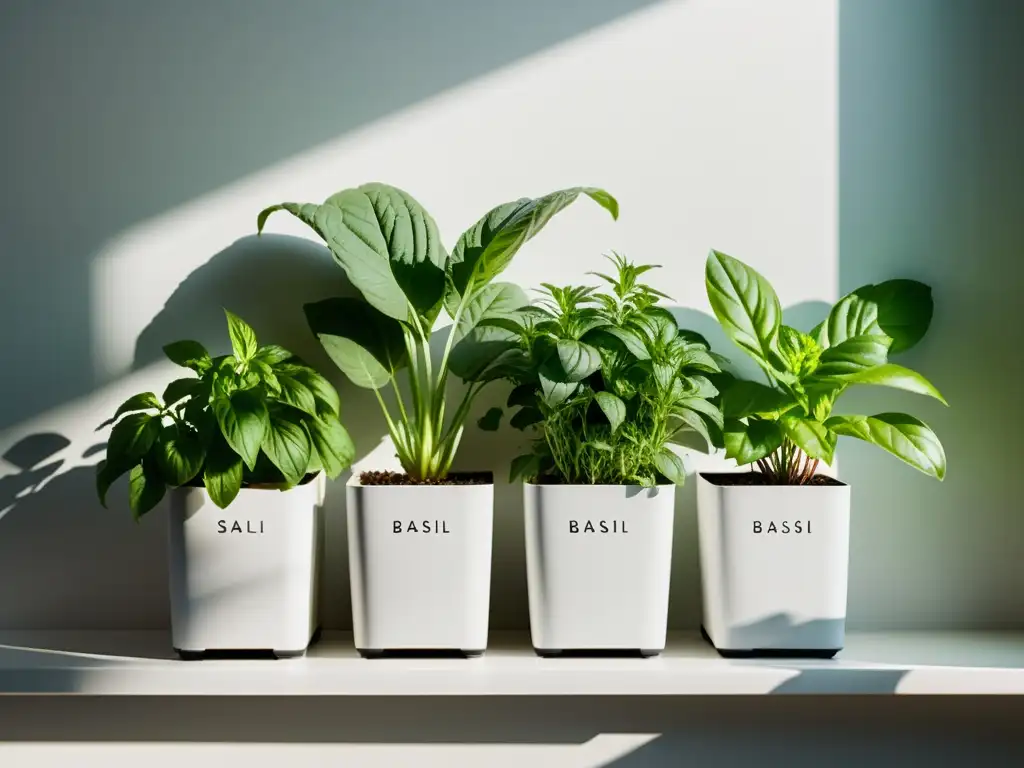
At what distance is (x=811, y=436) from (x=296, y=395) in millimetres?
602

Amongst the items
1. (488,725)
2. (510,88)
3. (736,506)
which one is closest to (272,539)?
(488,725)

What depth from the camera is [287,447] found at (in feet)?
3.51

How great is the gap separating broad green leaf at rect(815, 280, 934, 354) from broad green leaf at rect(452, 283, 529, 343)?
→ 1.29 feet

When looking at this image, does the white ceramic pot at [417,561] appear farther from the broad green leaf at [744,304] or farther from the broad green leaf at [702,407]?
the broad green leaf at [744,304]

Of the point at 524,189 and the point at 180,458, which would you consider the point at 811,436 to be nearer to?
the point at 524,189

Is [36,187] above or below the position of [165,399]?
above

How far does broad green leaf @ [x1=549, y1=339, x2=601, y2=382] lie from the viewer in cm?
102

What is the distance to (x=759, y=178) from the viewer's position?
1.30 m

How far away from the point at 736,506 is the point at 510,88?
65 cm

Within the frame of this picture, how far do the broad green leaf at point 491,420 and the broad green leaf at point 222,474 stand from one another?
31 centimetres

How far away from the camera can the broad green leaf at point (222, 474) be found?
3.45 ft

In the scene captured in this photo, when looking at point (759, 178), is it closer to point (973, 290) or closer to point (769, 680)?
point (973, 290)

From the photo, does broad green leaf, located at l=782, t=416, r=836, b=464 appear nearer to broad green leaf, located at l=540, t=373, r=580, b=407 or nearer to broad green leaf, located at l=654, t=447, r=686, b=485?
broad green leaf, located at l=654, t=447, r=686, b=485

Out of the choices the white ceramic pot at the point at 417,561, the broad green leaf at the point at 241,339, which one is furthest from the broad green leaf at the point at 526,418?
the broad green leaf at the point at 241,339
